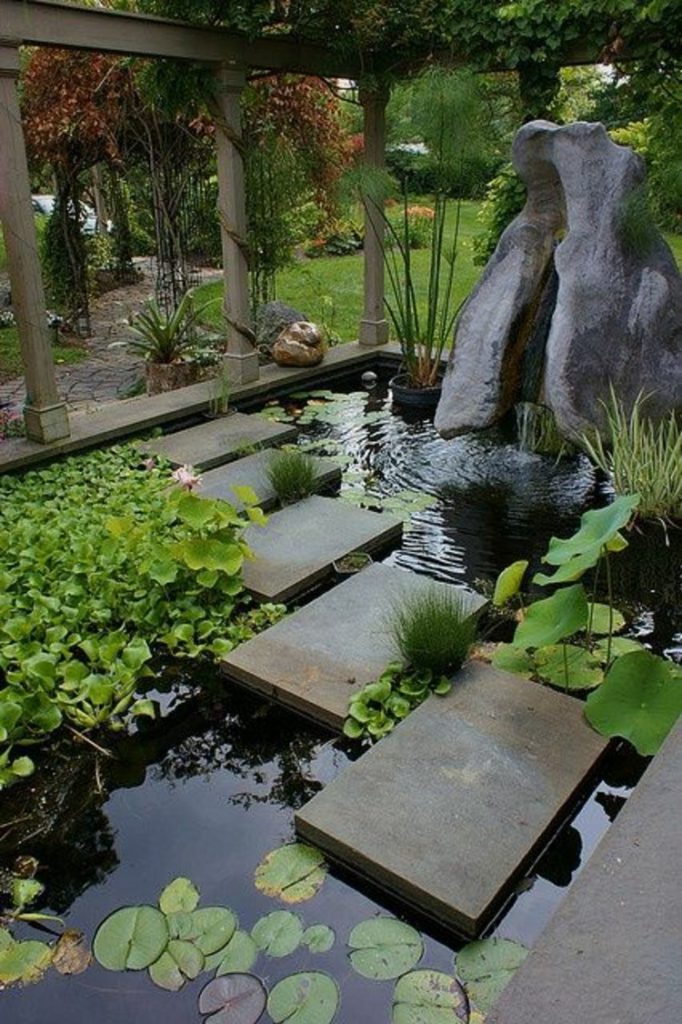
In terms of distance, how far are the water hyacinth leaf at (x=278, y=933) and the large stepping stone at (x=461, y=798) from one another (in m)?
0.21

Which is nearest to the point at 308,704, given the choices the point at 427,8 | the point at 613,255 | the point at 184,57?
the point at 613,255

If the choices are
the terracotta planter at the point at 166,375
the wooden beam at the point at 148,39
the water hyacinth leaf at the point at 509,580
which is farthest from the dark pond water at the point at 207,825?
the wooden beam at the point at 148,39

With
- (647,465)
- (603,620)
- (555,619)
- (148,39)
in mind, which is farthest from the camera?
(148,39)

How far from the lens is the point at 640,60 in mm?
4754

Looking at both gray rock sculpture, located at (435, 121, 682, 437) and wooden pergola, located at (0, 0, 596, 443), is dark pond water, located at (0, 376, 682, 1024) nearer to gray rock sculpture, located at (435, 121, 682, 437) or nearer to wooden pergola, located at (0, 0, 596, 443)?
gray rock sculpture, located at (435, 121, 682, 437)

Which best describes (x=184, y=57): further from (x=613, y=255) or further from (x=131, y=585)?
(x=131, y=585)

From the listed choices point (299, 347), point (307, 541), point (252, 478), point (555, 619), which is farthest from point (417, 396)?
point (555, 619)

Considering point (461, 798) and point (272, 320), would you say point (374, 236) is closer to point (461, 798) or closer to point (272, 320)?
point (272, 320)

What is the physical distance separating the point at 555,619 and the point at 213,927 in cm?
129

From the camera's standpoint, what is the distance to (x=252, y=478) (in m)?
4.26

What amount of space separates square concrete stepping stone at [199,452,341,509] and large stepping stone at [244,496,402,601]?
186 mm

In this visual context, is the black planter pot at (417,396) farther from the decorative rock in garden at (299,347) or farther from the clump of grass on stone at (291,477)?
the clump of grass on stone at (291,477)

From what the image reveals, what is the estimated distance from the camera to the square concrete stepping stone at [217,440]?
181 inches

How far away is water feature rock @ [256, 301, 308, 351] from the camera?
6.48 m
